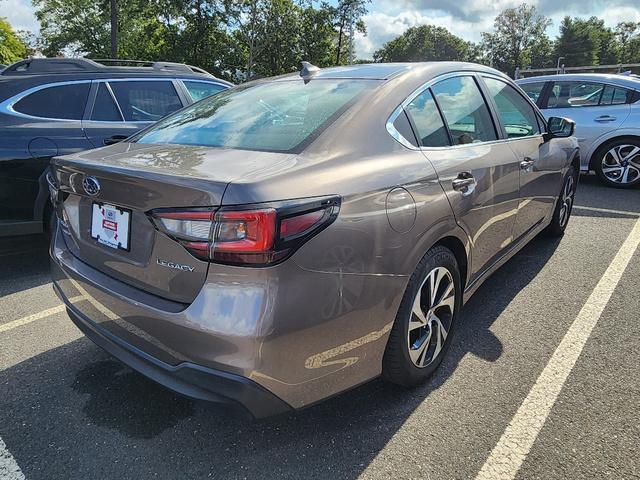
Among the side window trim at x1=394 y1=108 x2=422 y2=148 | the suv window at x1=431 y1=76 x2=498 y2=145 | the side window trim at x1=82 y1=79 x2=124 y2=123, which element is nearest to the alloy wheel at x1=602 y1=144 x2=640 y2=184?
the suv window at x1=431 y1=76 x2=498 y2=145

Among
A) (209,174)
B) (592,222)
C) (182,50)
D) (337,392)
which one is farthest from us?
(182,50)

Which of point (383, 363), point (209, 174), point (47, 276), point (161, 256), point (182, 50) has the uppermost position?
point (182, 50)

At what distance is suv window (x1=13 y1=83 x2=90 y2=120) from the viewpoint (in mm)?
3875

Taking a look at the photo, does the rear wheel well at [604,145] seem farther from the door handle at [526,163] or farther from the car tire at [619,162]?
the door handle at [526,163]

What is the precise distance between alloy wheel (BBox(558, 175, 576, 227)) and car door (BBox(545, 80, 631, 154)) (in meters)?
3.01

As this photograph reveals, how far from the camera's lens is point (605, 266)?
4.02 m

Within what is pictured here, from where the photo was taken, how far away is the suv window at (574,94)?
7.15m

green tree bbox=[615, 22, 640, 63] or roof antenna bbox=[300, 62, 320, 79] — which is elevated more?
green tree bbox=[615, 22, 640, 63]

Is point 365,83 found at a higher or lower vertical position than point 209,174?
higher

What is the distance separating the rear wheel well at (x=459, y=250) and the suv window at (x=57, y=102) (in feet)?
11.3

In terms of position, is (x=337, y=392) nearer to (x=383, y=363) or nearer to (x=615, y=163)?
(x=383, y=363)

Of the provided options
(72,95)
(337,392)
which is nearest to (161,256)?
(337,392)

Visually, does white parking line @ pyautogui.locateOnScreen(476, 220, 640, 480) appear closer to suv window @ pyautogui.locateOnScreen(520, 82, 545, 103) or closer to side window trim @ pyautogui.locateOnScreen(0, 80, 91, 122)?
side window trim @ pyautogui.locateOnScreen(0, 80, 91, 122)

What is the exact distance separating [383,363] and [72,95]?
369 cm
